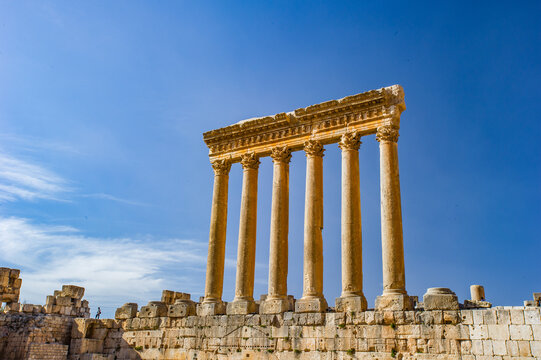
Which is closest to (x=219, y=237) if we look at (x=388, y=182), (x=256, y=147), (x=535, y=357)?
(x=256, y=147)

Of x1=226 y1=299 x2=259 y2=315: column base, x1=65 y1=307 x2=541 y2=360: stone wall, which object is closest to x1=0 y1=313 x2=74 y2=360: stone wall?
x1=65 y1=307 x2=541 y2=360: stone wall

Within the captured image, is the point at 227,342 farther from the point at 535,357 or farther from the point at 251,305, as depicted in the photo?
the point at 535,357

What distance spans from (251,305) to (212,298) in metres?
2.27

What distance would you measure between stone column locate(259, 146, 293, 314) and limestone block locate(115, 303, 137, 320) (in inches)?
290

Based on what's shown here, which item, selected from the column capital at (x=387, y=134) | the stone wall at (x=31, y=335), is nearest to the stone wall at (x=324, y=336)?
the stone wall at (x=31, y=335)

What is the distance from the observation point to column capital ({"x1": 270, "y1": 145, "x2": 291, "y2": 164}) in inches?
885

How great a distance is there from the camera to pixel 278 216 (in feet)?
71.2

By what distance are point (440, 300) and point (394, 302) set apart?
159cm

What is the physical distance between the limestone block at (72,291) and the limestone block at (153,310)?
1027cm

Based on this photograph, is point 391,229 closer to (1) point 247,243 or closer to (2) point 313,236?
(2) point 313,236

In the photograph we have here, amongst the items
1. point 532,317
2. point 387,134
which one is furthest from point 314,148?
point 532,317

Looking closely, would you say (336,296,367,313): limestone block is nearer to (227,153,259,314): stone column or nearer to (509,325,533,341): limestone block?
(227,153,259,314): stone column

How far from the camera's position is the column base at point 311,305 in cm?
1891

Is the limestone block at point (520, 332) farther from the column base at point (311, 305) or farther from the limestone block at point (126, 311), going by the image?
the limestone block at point (126, 311)
